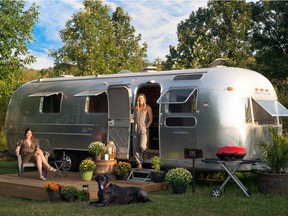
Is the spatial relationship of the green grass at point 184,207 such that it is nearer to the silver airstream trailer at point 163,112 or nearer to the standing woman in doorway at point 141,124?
the silver airstream trailer at point 163,112

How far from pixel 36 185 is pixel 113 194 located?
2245mm

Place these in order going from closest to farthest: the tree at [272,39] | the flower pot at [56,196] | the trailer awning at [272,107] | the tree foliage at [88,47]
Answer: the flower pot at [56,196] → the trailer awning at [272,107] → the tree foliage at [88,47] → the tree at [272,39]

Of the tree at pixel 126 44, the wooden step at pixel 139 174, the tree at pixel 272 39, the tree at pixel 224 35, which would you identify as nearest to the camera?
the wooden step at pixel 139 174

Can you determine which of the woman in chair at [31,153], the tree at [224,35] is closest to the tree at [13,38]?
the woman in chair at [31,153]

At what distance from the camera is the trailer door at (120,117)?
10.9 meters

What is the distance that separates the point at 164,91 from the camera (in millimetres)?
10414

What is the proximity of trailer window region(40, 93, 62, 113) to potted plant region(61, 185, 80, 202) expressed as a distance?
4.56 meters

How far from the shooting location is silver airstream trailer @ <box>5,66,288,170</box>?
9.59 metres

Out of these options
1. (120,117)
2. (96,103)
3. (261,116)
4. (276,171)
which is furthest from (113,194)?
(96,103)

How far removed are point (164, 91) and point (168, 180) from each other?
2.37m

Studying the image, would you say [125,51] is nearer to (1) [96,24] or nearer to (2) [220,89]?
(1) [96,24]

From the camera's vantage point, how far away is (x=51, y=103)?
1291 centimetres

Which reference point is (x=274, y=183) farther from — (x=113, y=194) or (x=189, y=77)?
(x=189, y=77)

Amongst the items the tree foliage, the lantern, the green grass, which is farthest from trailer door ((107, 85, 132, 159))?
the tree foliage
